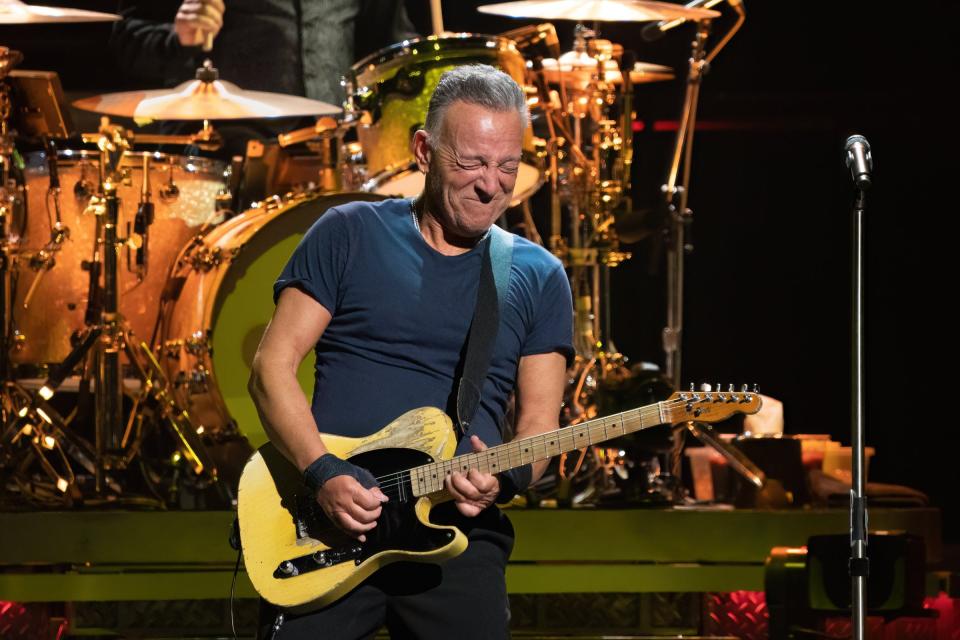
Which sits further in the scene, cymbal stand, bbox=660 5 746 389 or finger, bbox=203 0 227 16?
finger, bbox=203 0 227 16

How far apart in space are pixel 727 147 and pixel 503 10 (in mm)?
2260

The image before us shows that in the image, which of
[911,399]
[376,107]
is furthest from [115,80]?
[911,399]

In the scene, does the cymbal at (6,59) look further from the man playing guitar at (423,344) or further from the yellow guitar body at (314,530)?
the yellow guitar body at (314,530)

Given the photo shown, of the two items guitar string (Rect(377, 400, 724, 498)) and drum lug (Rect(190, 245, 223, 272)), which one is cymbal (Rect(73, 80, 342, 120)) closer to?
drum lug (Rect(190, 245, 223, 272))

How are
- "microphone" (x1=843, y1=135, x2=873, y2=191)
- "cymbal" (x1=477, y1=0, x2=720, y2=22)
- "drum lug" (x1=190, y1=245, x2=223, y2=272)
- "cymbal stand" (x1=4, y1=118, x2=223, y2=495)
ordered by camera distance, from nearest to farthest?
"microphone" (x1=843, y1=135, x2=873, y2=191) < "cymbal stand" (x1=4, y1=118, x2=223, y2=495) < "drum lug" (x1=190, y1=245, x2=223, y2=272) < "cymbal" (x1=477, y1=0, x2=720, y2=22)

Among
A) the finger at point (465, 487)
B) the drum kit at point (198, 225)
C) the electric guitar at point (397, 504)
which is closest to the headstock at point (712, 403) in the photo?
the electric guitar at point (397, 504)

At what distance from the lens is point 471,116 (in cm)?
277

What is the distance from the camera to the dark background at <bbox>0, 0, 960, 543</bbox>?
7.10m

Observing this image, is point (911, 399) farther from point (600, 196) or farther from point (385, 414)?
point (385, 414)

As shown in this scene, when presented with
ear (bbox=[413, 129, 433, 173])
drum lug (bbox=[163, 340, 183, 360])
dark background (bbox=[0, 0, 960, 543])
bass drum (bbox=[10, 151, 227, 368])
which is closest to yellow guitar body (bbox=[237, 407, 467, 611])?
ear (bbox=[413, 129, 433, 173])

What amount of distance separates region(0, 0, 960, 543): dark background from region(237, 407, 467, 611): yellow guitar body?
4.87 metres

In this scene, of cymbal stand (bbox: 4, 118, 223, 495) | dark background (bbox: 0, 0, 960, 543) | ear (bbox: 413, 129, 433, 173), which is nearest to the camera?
ear (bbox: 413, 129, 433, 173)

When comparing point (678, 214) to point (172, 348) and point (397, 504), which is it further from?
point (397, 504)

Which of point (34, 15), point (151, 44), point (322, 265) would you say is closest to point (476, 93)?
point (322, 265)
